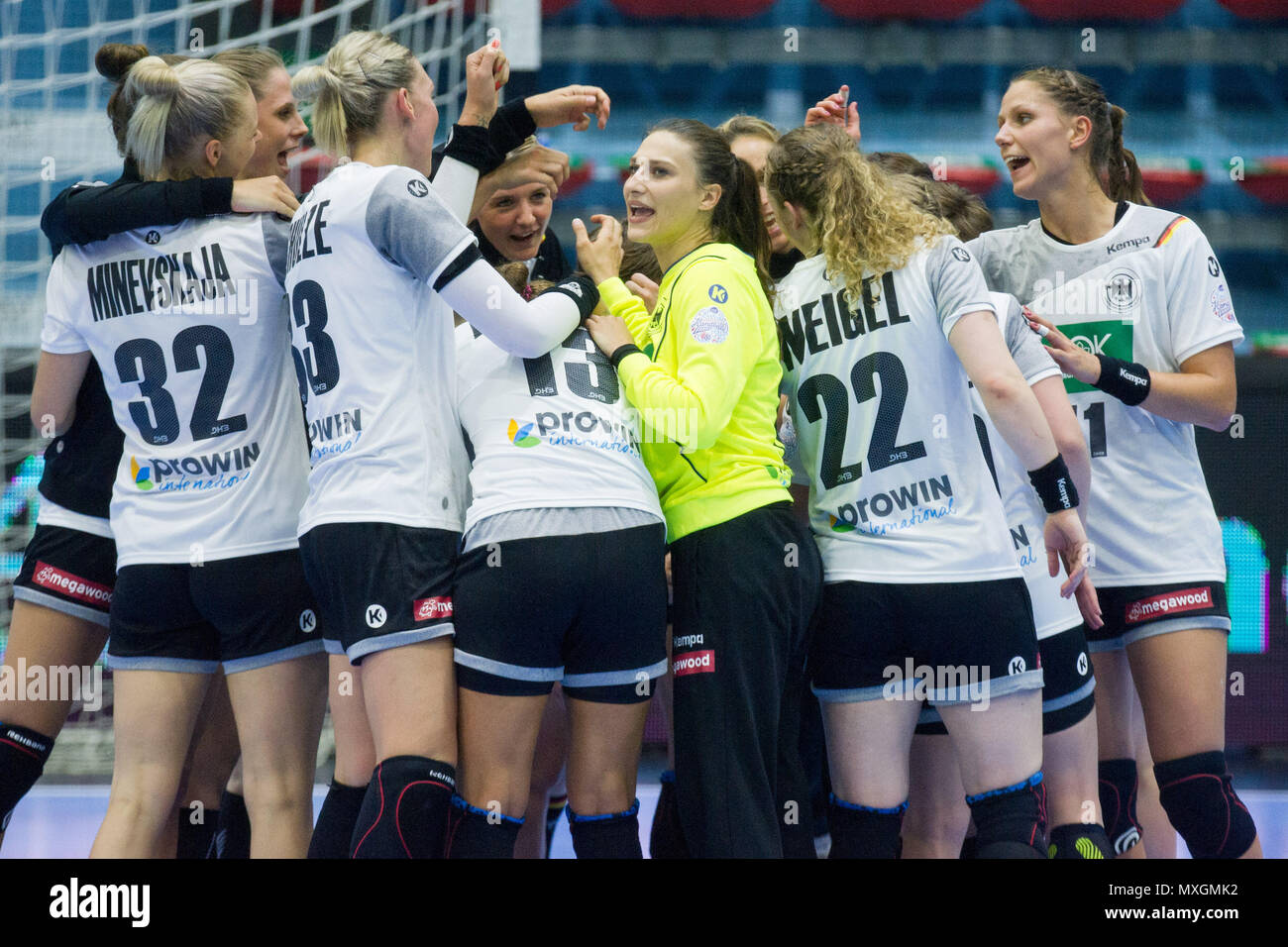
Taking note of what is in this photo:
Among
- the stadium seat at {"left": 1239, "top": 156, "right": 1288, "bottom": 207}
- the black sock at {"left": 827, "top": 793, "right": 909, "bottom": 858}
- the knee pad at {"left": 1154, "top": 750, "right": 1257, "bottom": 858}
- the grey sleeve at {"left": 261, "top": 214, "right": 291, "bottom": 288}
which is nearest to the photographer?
the black sock at {"left": 827, "top": 793, "right": 909, "bottom": 858}

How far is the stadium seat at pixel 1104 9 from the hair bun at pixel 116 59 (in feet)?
31.2

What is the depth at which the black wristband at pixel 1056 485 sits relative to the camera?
9.15 ft

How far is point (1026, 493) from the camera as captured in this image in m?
3.25

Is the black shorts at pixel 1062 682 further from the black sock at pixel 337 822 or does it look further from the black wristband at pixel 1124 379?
the black sock at pixel 337 822

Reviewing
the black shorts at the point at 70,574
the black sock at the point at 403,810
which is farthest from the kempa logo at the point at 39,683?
the black sock at the point at 403,810

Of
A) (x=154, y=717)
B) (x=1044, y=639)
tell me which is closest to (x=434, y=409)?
(x=154, y=717)

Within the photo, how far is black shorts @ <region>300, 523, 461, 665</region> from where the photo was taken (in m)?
2.54

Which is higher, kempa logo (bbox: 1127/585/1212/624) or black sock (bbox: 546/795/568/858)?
kempa logo (bbox: 1127/585/1212/624)

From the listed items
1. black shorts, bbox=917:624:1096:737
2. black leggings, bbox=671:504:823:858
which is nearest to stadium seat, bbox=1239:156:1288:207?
black shorts, bbox=917:624:1096:737

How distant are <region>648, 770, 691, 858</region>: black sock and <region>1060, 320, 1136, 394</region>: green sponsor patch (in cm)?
161

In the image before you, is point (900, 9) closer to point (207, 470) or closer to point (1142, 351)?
point (1142, 351)

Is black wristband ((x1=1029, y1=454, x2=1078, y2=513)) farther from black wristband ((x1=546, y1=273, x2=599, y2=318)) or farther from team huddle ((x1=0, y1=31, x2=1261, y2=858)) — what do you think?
black wristband ((x1=546, y1=273, x2=599, y2=318))

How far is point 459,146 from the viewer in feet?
10.4
